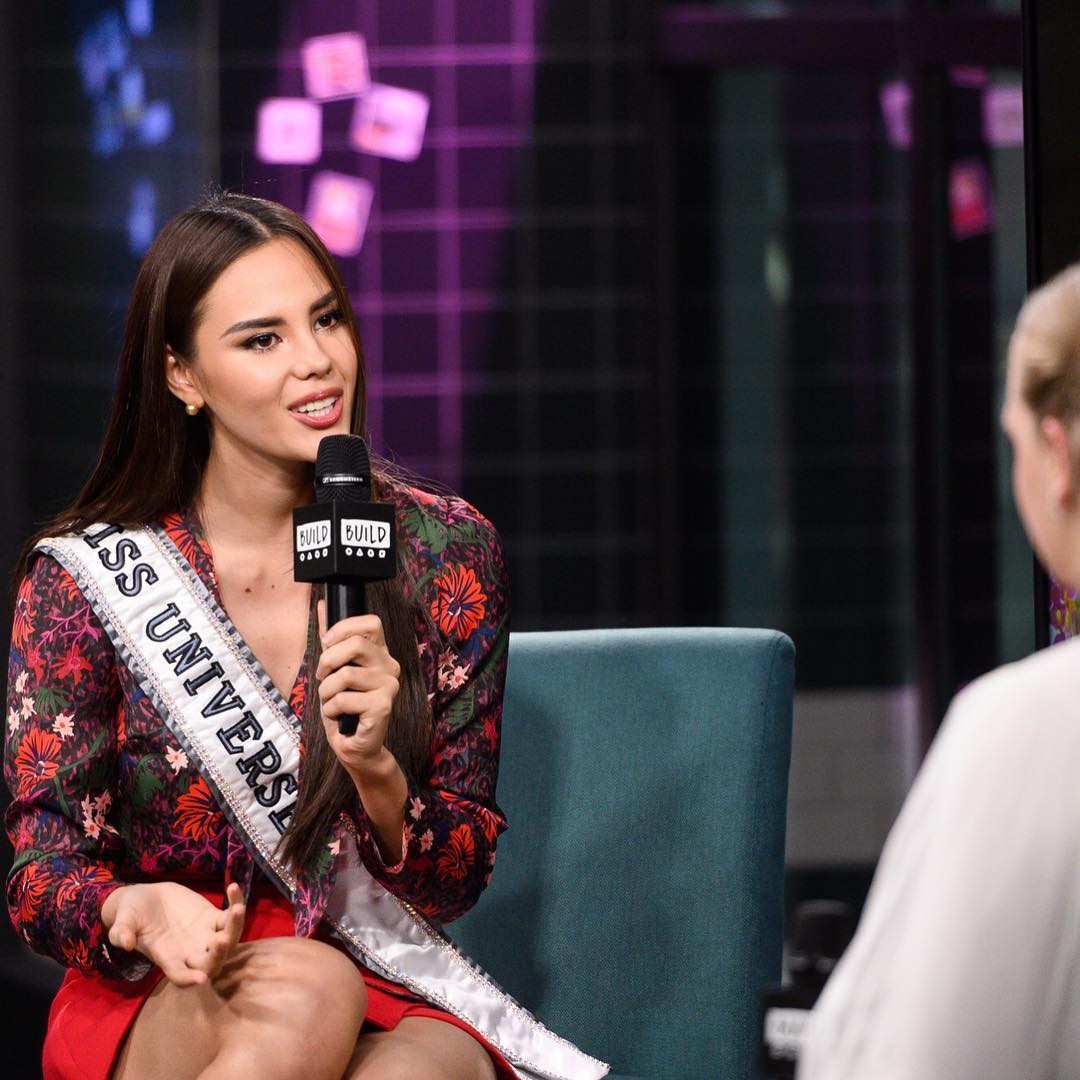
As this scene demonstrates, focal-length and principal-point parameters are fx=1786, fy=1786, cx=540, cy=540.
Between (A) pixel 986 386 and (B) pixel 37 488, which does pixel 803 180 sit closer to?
(A) pixel 986 386

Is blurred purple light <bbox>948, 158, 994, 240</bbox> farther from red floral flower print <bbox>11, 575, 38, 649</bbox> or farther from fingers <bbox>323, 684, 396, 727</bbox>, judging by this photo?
fingers <bbox>323, 684, 396, 727</bbox>

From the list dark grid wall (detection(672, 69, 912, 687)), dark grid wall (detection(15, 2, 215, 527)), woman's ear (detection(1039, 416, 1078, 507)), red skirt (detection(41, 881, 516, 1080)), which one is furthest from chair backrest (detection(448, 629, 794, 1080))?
dark grid wall (detection(672, 69, 912, 687))

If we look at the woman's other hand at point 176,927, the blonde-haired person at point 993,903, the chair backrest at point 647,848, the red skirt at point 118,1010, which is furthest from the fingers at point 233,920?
the blonde-haired person at point 993,903

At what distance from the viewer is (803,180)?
465 centimetres

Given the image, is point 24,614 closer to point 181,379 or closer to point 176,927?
point 181,379

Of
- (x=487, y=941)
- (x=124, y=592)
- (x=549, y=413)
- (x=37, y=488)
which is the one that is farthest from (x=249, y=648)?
(x=549, y=413)

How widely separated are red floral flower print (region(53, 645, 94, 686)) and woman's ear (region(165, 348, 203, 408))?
0.31m

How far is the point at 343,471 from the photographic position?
5.39 feet

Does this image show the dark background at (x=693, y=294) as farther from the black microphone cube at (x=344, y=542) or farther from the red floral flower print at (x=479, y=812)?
the black microphone cube at (x=344, y=542)

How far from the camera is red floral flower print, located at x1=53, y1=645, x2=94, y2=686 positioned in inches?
75.0

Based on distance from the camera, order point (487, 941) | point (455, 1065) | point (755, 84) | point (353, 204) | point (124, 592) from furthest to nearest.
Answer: point (755, 84), point (353, 204), point (487, 941), point (124, 592), point (455, 1065)

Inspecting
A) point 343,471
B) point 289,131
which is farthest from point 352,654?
point 289,131

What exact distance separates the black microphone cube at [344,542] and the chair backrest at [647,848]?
24.6 inches

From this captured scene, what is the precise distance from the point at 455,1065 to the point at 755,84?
346cm
